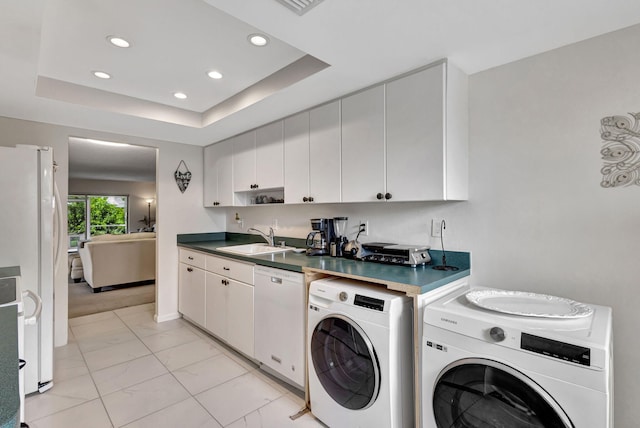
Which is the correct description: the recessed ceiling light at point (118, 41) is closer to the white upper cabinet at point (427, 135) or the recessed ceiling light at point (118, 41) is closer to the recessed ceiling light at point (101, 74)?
the recessed ceiling light at point (101, 74)

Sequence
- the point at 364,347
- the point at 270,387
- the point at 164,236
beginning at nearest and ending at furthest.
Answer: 1. the point at 364,347
2. the point at 270,387
3. the point at 164,236

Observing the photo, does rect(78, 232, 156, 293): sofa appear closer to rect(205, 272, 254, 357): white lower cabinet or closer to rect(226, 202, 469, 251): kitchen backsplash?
rect(205, 272, 254, 357): white lower cabinet

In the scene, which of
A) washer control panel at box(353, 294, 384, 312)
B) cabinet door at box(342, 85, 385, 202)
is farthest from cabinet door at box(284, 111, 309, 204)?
washer control panel at box(353, 294, 384, 312)

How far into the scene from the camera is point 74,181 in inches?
341

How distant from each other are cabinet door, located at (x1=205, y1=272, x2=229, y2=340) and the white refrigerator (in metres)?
1.22

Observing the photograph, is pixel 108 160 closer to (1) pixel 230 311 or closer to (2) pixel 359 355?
(1) pixel 230 311

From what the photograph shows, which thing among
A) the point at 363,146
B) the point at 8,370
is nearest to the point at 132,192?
the point at 363,146

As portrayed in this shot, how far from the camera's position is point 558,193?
5.62 feet

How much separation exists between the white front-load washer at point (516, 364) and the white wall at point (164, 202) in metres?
3.24

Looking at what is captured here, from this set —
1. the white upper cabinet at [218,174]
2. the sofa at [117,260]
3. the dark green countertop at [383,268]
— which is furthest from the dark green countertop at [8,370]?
the sofa at [117,260]

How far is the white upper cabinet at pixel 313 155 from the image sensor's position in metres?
2.37

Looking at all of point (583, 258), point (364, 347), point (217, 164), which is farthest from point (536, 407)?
point (217, 164)

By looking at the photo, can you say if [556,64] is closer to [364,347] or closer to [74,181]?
[364,347]

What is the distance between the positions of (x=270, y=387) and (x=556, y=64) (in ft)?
9.15
